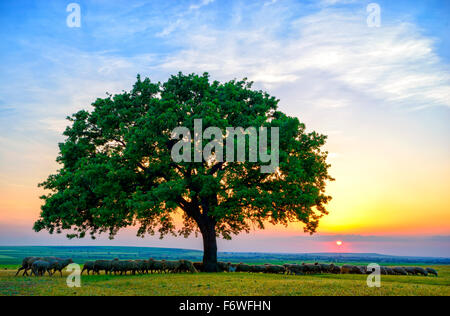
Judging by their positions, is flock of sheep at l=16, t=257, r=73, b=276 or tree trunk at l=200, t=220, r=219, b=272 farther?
tree trunk at l=200, t=220, r=219, b=272

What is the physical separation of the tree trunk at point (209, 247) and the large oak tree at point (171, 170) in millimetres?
92

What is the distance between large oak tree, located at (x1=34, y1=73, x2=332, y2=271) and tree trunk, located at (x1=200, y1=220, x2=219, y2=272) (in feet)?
0.30

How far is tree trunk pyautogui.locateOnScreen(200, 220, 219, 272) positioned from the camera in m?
34.2

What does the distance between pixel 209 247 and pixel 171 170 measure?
8.08 metres

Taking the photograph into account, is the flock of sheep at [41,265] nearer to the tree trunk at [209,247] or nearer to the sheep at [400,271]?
the tree trunk at [209,247]

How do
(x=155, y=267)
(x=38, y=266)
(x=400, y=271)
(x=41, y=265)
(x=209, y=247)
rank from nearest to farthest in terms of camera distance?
1. (x=38, y=266)
2. (x=41, y=265)
3. (x=209, y=247)
4. (x=155, y=267)
5. (x=400, y=271)

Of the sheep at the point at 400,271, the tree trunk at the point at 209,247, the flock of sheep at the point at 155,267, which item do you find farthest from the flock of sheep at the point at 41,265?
the sheep at the point at 400,271

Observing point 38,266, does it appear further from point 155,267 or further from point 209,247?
point 209,247

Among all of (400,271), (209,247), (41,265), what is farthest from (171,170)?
(400,271)

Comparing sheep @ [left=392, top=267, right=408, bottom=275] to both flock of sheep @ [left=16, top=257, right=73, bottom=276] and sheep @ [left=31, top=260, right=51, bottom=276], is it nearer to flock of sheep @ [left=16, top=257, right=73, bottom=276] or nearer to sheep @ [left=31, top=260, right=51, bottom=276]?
flock of sheep @ [left=16, top=257, right=73, bottom=276]

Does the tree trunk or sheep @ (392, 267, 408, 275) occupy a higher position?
→ the tree trunk

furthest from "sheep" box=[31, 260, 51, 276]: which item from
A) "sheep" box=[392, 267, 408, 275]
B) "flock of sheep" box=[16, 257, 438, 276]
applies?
"sheep" box=[392, 267, 408, 275]

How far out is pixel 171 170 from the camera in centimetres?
3206
